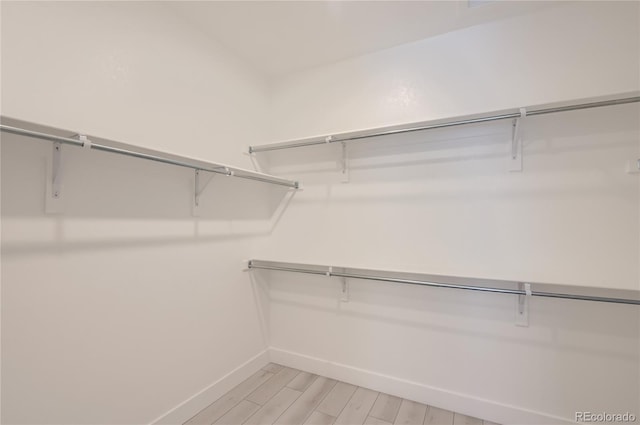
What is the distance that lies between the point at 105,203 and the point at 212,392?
1315 millimetres

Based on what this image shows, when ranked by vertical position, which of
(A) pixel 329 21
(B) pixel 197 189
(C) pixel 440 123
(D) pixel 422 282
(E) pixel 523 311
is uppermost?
(A) pixel 329 21

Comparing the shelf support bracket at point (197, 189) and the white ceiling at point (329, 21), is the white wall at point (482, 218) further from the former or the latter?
the shelf support bracket at point (197, 189)

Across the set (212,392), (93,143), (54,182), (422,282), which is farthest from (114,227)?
(422,282)

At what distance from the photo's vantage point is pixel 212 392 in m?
1.87

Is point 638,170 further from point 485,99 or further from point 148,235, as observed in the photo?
point 148,235

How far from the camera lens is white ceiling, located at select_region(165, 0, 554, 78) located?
1670mm

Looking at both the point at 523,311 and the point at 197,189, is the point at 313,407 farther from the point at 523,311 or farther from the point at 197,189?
the point at 197,189

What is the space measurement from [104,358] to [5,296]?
1.59ft

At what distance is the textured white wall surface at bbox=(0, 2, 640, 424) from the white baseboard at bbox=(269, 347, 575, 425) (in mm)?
14

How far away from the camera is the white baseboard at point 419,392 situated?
5.38 feet

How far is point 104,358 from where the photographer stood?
1354mm

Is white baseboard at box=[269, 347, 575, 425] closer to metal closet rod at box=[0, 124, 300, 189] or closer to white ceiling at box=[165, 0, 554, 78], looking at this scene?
metal closet rod at box=[0, 124, 300, 189]

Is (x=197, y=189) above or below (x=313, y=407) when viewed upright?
above

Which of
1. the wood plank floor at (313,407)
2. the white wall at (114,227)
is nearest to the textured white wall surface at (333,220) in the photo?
the white wall at (114,227)
